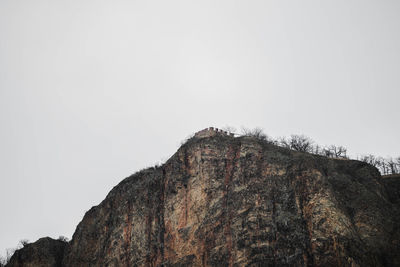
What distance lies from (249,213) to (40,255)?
35856mm

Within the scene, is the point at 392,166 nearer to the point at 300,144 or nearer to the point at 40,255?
the point at 300,144

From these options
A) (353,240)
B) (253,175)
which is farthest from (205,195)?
(353,240)

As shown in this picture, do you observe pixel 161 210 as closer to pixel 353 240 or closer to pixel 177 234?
pixel 177 234

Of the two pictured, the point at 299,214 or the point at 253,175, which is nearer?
the point at 299,214

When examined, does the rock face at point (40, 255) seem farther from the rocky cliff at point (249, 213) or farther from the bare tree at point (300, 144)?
the bare tree at point (300, 144)

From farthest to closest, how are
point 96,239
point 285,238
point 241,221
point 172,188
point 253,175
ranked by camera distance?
point 96,239, point 172,188, point 253,175, point 241,221, point 285,238

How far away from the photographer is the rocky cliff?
3631 cm

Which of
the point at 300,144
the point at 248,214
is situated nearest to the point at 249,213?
the point at 248,214

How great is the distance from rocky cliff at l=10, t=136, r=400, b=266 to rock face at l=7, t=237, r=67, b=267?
19.4ft

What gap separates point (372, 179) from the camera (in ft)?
146

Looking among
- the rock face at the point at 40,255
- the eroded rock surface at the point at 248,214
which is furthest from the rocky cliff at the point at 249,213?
the rock face at the point at 40,255

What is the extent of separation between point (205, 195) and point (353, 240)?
16.7m

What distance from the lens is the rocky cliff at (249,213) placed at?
36.3 m

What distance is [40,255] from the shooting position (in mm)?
60312
